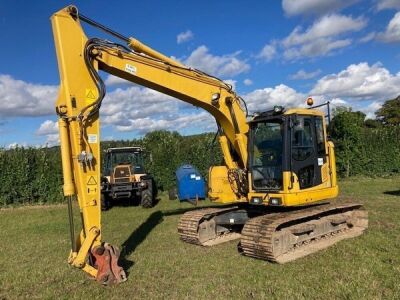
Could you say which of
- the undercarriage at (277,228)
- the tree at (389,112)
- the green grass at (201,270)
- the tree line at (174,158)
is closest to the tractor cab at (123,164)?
the tree line at (174,158)

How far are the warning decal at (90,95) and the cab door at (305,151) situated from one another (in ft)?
12.5

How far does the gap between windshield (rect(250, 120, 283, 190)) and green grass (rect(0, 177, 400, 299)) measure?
5.06 feet

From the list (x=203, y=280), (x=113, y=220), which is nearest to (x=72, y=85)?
(x=203, y=280)

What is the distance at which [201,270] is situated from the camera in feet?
24.8

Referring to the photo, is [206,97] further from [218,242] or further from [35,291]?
[35,291]

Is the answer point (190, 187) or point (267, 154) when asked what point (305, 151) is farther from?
point (190, 187)

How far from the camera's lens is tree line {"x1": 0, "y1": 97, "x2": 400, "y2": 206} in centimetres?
2027

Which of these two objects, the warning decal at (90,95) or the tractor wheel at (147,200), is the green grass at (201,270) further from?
the tractor wheel at (147,200)

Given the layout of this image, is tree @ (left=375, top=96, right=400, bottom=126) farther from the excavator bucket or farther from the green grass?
the excavator bucket

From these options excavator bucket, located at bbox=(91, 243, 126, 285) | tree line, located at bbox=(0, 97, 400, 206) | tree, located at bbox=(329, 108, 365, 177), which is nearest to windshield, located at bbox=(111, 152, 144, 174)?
tree line, located at bbox=(0, 97, 400, 206)

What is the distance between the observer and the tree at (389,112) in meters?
63.9

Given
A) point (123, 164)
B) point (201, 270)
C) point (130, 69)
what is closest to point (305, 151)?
point (201, 270)

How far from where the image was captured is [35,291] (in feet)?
22.7

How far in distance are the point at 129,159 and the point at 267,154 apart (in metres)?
10.8
